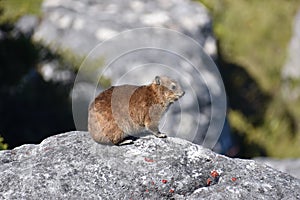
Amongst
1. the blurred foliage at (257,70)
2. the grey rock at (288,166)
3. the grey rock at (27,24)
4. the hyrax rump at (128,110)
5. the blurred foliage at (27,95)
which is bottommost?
the blurred foliage at (27,95)

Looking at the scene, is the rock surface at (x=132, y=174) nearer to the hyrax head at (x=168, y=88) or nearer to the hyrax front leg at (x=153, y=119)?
the hyrax front leg at (x=153, y=119)

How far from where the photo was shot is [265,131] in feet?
61.1

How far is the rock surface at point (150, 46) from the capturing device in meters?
13.6

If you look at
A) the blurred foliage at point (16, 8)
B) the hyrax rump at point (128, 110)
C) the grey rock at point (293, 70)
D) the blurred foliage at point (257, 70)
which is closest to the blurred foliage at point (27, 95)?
the blurred foliage at point (16, 8)

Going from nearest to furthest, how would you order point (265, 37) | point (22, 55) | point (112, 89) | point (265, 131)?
point (112, 89) < point (22, 55) < point (265, 131) < point (265, 37)

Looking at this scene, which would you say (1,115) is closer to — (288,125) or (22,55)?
(22,55)

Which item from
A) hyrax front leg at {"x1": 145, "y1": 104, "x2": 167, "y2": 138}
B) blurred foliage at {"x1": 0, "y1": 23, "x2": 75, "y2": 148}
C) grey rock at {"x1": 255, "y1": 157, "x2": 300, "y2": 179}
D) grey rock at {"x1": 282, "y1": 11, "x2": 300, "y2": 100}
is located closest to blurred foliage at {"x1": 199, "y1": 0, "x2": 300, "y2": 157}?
grey rock at {"x1": 282, "y1": 11, "x2": 300, "y2": 100}

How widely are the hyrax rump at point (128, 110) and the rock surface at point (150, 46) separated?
350 centimetres

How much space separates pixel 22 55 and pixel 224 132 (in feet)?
16.8

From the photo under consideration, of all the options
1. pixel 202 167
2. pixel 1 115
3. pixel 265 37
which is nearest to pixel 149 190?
pixel 202 167

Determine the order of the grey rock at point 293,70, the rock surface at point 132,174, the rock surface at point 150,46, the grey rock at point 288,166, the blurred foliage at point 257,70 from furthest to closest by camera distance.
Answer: the grey rock at point 293,70 < the blurred foliage at point 257,70 < the grey rock at point 288,166 < the rock surface at point 150,46 < the rock surface at point 132,174

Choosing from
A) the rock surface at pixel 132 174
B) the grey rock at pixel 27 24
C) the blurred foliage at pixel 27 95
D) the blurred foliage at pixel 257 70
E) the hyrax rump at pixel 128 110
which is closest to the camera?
the rock surface at pixel 132 174

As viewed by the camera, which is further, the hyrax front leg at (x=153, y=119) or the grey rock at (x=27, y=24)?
the grey rock at (x=27, y=24)

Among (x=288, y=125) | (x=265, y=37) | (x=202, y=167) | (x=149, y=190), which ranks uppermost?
(x=265, y=37)
